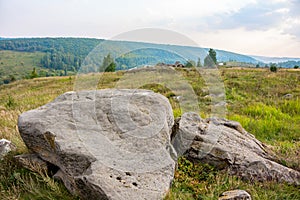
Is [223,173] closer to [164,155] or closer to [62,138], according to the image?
[164,155]

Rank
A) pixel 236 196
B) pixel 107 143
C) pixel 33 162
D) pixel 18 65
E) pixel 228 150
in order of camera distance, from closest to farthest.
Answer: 1. pixel 236 196
2. pixel 107 143
3. pixel 33 162
4. pixel 228 150
5. pixel 18 65

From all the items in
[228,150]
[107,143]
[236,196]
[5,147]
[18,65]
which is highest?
[107,143]

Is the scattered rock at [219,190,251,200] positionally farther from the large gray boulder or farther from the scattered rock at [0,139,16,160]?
the scattered rock at [0,139,16,160]

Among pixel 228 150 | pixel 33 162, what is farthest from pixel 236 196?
pixel 33 162

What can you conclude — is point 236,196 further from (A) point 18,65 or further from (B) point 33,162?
(A) point 18,65

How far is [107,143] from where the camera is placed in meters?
5.05

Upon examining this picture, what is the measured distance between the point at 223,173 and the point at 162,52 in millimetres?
3914

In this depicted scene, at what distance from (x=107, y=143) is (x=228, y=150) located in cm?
290

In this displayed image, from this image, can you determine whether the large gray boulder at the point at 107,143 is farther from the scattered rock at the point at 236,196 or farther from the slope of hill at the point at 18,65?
the slope of hill at the point at 18,65

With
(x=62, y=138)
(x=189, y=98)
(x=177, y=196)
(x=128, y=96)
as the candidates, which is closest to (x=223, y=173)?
(x=177, y=196)

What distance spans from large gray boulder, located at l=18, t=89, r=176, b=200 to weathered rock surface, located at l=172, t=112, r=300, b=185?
0.73 metres

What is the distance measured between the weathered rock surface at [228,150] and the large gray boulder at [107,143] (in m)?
0.73

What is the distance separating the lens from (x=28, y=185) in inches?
191

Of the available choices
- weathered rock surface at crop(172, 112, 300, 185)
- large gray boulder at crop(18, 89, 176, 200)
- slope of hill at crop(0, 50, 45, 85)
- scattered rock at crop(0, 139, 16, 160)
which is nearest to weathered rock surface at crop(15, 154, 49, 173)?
large gray boulder at crop(18, 89, 176, 200)
